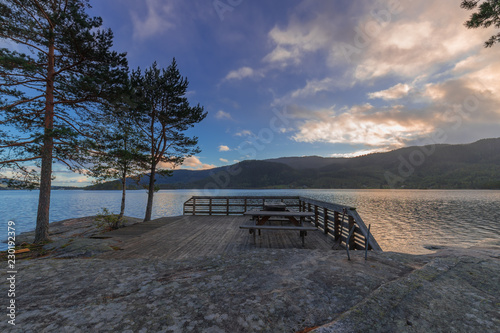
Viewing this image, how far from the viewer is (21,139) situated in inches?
263

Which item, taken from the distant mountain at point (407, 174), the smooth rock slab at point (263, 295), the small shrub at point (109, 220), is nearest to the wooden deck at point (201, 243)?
the smooth rock slab at point (263, 295)

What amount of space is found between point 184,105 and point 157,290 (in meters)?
11.8

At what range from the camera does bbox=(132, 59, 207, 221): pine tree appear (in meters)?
12.1

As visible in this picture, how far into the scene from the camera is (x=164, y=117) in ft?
40.3

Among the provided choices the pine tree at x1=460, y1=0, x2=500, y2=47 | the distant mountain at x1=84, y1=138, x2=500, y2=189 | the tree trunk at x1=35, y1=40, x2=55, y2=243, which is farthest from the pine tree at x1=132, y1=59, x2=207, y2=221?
the distant mountain at x1=84, y1=138, x2=500, y2=189

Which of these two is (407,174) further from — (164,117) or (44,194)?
(44,194)

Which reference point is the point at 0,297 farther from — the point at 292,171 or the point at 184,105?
the point at 292,171

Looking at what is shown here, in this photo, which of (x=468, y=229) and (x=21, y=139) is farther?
(x=468, y=229)

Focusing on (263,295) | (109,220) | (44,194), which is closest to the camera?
(263,295)

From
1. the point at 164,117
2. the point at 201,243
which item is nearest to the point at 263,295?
the point at 201,243

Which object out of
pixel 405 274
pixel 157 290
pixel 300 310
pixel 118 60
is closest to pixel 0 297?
pixel 157 290

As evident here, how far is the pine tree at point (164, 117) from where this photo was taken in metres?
12.1

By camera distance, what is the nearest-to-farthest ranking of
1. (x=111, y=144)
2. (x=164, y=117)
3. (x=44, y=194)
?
(x=44, y=194) < (x=111, y=144) < (x=164, y=117)

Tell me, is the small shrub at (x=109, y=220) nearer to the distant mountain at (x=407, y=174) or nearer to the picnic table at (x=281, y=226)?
the picnic table at (x=281, y=226)
